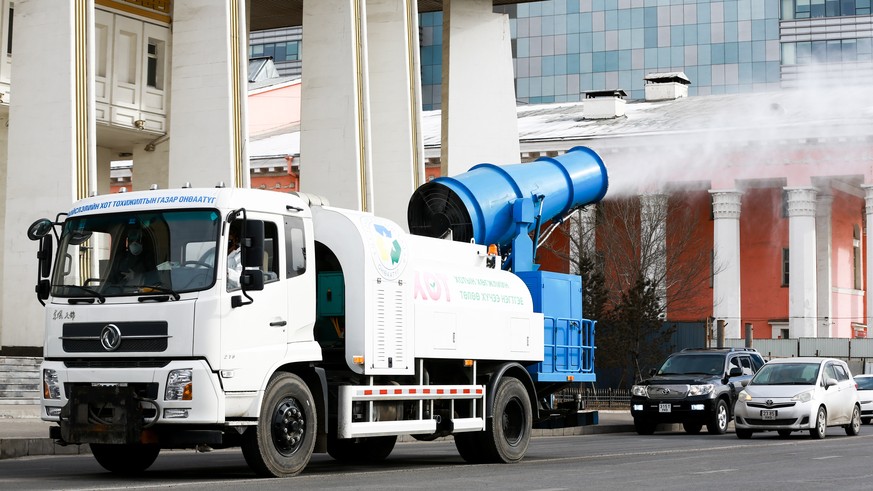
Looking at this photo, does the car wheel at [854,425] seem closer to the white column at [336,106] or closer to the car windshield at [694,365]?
the car windshield at [694,365]

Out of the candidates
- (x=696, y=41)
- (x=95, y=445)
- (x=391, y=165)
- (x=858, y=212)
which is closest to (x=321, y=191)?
(x=391, y=165)

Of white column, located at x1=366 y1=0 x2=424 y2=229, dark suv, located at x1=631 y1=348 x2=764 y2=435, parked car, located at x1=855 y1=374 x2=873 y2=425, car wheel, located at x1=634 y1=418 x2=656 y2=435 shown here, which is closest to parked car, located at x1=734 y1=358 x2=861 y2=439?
dark suv, located at x1=631 y1=348 x2=764 y2=435

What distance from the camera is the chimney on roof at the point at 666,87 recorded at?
65.7 m

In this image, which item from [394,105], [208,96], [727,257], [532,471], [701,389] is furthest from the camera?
[727,257]

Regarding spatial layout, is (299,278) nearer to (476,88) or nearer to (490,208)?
(490,208)

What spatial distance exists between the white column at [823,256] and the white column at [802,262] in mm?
2940

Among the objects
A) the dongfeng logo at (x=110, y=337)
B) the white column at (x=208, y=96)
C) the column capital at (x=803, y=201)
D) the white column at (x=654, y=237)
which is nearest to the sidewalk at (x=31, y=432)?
the dongfeng logo at (x=110, y=337)

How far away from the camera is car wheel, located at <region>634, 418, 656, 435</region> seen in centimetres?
2981

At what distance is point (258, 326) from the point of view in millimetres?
13883

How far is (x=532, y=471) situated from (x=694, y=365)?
1508 cm

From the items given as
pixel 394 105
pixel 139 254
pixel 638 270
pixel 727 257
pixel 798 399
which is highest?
pixel 394 105

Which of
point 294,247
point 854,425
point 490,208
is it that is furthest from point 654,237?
point 294,247

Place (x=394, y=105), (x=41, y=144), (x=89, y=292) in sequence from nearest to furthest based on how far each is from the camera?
(x=89, y=292) → (x=41, y=144) → (x=394, y=105)

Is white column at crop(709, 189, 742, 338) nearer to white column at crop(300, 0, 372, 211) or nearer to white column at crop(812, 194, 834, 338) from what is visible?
white column at crop(812, 194, 834, 338)
